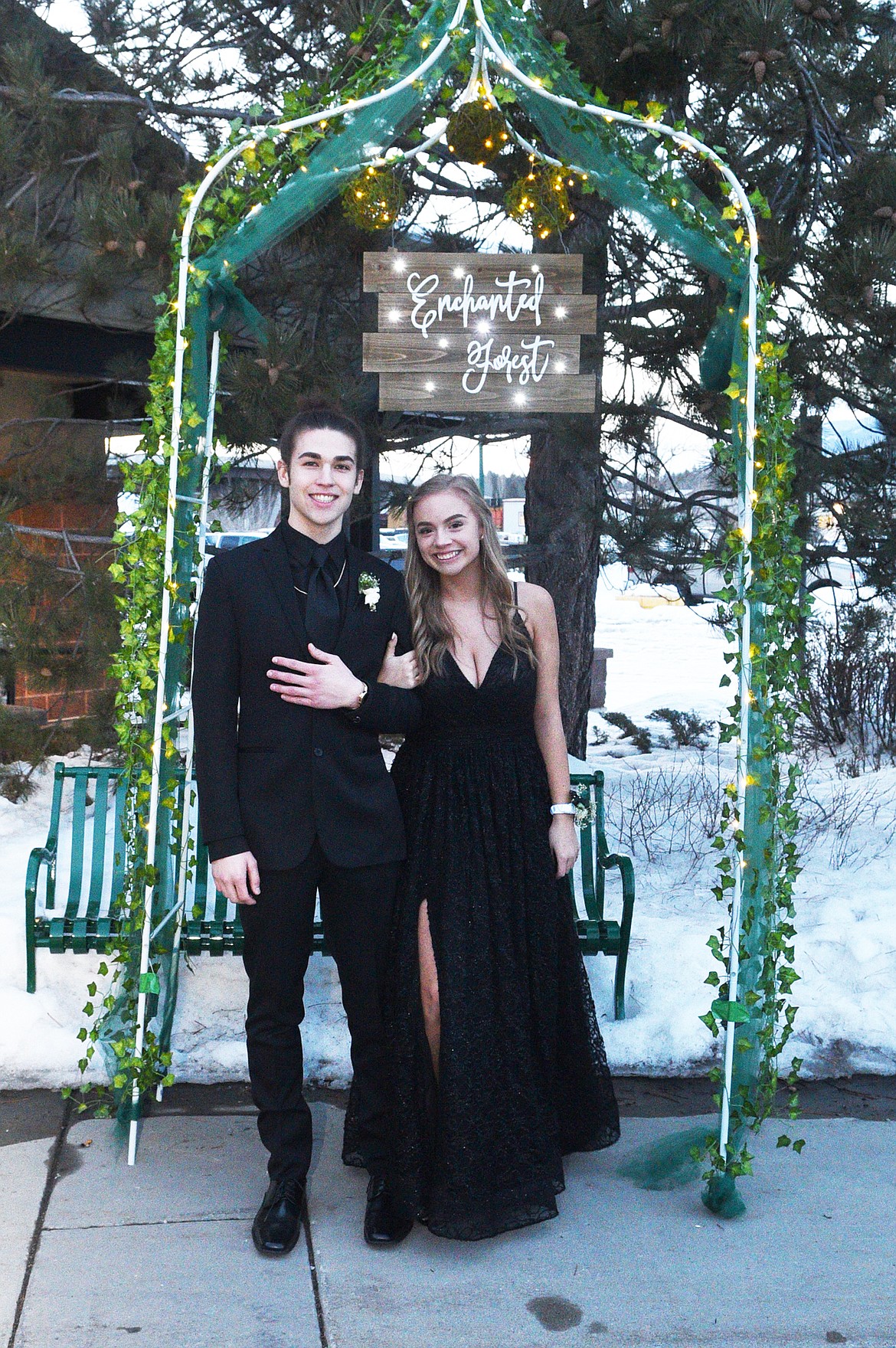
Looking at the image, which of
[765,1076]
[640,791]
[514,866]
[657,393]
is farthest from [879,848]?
[514,866]

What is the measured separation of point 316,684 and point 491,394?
1.50 m

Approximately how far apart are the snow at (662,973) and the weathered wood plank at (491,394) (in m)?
2.01

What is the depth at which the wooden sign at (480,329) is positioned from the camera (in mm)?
3836

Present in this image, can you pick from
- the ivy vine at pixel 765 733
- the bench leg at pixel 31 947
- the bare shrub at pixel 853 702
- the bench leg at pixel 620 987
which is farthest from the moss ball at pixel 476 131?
the bare shrub at pixel 853 702

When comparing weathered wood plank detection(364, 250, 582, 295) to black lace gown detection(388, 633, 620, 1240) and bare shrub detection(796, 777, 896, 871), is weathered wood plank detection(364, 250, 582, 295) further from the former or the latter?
bare shrub detection(796, 777, 896, 871)

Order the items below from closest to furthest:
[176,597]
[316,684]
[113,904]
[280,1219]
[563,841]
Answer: [316,684] → [280,1219] → [563,841] → [176,597] → [113,904]

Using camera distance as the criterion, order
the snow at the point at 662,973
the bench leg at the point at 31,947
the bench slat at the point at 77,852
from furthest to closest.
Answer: the bench slat at the point at 77,852
the snow at the point at 662,973
the bench leg at the point at 31,947

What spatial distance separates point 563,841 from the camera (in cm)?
325

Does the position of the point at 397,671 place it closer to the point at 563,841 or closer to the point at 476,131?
the point at 563,841

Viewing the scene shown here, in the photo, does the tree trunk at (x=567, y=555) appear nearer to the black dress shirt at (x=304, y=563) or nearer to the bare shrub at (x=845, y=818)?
the bare shrub at (x=845, y=818)

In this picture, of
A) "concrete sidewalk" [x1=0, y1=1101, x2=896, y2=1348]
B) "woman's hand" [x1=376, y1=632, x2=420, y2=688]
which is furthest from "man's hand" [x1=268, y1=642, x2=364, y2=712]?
"concrete sidewalk" [x1=0, y1=1101, x2=896, y2=1348]

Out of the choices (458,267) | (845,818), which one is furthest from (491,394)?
(845,818)

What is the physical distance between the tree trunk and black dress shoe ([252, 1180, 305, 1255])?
3.84 meters

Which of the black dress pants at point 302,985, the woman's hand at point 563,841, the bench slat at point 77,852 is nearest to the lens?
the black dress pants at point 302,985
